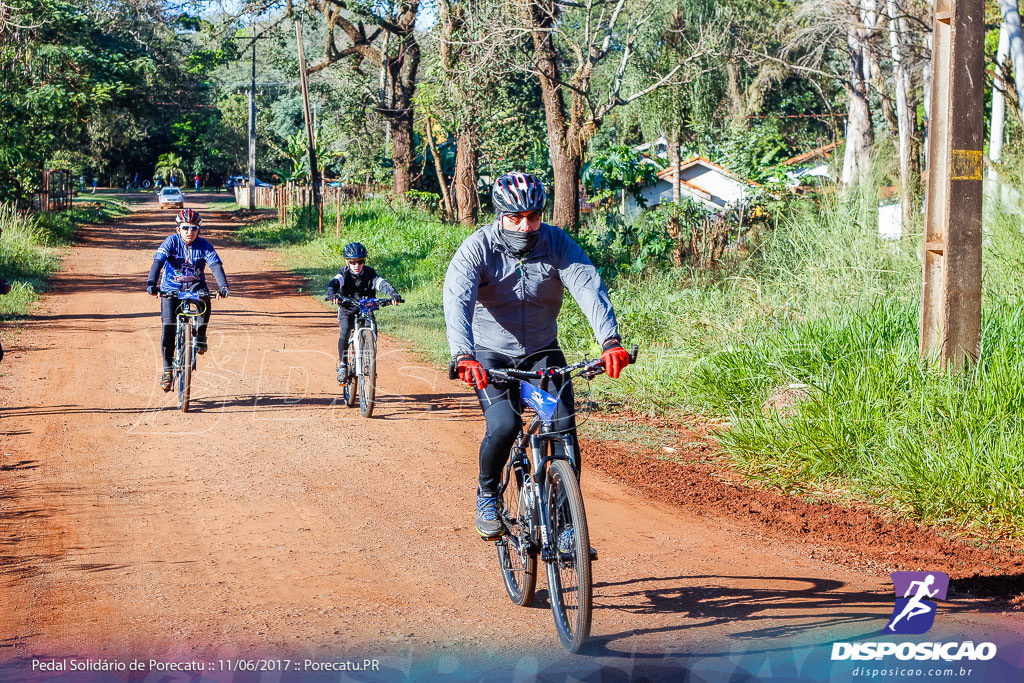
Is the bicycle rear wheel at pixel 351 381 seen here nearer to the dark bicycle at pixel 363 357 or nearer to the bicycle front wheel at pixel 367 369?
the dark bicycle at pixel 363 357

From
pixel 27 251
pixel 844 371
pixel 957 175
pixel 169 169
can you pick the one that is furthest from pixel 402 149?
pixel 169 169

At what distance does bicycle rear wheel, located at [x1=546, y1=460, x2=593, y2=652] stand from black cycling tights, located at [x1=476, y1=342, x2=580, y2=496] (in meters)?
0.32

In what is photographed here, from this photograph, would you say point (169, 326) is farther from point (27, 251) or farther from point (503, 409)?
point (27, 251)

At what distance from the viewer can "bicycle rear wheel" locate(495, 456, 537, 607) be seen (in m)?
4.90

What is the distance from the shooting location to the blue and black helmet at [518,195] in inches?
195

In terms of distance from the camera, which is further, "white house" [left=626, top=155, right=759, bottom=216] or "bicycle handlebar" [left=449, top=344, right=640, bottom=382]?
"white house" [left=626, top=155, right=759, bottom=216]

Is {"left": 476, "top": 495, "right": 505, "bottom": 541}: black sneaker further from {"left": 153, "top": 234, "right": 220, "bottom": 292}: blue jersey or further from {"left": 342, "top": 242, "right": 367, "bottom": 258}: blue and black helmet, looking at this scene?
{"left": 153, "top": 234, "right": 220, "bottom": 292}: blue jersey

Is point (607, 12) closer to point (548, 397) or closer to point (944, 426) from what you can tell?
point (944, 426)

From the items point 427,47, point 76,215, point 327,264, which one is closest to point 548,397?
point 327,264

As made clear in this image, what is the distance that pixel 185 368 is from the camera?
9.89 meters

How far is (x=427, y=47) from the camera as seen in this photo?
87.1 feet

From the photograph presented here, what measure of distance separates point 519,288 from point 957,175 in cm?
414

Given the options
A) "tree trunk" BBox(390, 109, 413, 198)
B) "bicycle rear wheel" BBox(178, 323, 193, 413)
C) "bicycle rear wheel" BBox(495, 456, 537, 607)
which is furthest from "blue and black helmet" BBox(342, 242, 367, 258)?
"tree trunk" BBox(390, 109, 413, 198)

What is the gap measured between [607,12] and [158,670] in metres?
20.0
